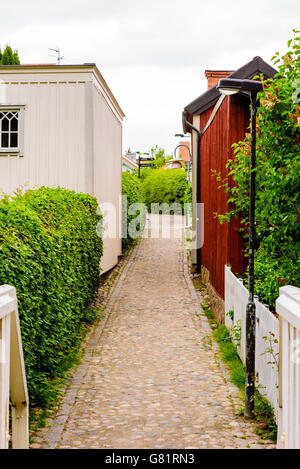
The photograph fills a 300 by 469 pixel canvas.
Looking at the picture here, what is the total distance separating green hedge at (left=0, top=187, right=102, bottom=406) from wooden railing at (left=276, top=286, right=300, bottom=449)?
2.52 meters

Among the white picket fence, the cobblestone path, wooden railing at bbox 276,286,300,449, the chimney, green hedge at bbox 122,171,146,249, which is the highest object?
the chimney

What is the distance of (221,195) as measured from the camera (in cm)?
991

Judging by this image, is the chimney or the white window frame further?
the chimney

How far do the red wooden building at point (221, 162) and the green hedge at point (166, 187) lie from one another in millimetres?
23961

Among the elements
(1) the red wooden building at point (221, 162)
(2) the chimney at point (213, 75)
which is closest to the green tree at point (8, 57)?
(2) the chimney at point (213, 75)

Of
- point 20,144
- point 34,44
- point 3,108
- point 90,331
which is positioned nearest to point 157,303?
point 90,331

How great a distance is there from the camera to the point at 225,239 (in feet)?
30.9

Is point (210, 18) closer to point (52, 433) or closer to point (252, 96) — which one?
point (252, 96)

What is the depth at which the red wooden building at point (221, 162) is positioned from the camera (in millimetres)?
9070

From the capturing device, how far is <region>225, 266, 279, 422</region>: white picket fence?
17.1ft

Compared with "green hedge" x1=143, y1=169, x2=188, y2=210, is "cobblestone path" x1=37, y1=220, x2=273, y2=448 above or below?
below

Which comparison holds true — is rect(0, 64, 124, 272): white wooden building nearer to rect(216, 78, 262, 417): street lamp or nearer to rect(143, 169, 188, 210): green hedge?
rect(216, 78, 262, 417): street lamp

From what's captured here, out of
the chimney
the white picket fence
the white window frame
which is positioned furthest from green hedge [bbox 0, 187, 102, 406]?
the chimney

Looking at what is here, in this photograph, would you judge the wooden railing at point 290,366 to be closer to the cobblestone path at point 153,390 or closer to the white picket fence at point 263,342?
the white picket fence at point 263,342
